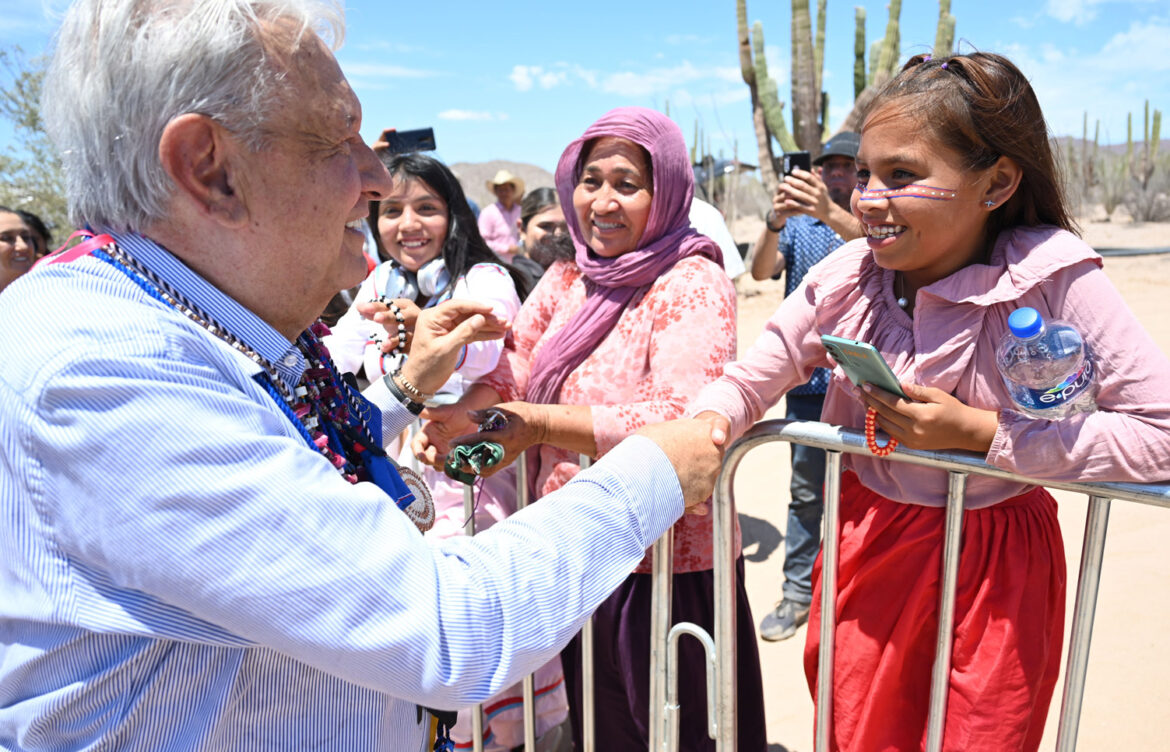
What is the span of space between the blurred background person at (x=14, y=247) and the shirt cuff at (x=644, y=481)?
4342 mm

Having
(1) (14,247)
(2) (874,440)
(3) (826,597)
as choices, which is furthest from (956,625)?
(1) (14,247)

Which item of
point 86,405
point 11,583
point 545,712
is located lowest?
point 545,712

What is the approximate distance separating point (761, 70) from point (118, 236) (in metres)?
15.9

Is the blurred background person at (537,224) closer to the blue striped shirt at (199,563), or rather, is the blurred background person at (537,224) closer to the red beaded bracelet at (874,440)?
the red beaded bracelet at (874,440)

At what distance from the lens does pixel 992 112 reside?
163cm

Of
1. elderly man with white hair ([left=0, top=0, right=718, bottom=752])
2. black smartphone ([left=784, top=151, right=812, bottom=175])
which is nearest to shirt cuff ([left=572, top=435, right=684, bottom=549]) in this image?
elderly man with white hair ([left=0, top=0, right=718, bottom=752])

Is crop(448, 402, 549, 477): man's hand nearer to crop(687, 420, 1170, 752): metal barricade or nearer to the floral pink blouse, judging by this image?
the floral pink blouse

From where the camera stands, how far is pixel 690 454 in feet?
4.78

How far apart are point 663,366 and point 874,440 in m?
0.64

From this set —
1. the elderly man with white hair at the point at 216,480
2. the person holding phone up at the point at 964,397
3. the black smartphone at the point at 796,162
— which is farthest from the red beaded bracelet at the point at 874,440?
the black smartphone at the point at 796,162

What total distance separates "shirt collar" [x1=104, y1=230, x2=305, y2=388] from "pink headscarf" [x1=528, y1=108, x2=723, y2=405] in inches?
48.0

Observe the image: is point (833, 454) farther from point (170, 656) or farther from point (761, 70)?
point (761, 70)

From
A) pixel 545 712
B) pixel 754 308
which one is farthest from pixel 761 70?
pixel 545 712

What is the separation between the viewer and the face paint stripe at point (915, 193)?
1655 millimetres
